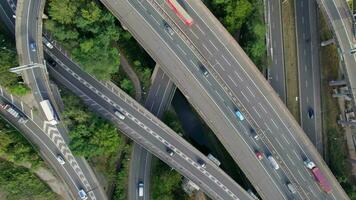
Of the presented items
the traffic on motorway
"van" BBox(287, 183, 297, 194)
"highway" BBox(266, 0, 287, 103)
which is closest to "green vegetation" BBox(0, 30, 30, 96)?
the traffic on motorway

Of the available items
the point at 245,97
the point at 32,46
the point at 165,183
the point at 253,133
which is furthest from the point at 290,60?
the point at 32,46

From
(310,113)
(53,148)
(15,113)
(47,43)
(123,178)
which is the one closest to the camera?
(15,113)

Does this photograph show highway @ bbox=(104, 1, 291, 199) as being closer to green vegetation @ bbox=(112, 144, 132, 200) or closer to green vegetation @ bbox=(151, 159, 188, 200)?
green vegetation @ bbox=(151, 159, 188, 200)

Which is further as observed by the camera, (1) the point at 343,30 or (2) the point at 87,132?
(1) the point at 343,30

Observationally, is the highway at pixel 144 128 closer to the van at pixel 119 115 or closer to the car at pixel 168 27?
the van at pixel 119 115

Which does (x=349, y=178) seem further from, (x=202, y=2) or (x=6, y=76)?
(x=6, y=76)

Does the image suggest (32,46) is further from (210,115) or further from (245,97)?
(245,97)

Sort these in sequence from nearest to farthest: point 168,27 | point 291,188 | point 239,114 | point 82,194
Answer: point 168,27, point 239,114, point 82,194, point 291,188

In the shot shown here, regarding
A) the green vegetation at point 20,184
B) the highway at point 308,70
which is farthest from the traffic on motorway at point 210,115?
the highway at point 308,70
